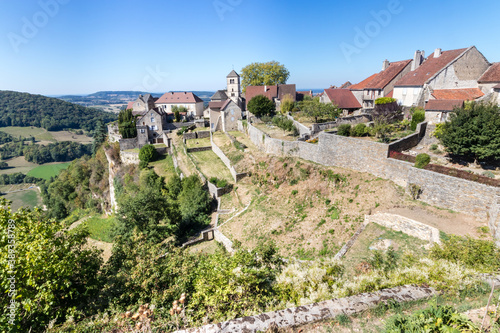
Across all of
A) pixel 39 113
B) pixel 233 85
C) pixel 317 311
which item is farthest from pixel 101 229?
pixel 39 113

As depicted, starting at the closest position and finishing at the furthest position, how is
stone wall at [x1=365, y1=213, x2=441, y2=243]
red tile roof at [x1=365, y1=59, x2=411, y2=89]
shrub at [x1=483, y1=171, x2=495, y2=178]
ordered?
stone wall at [x1=365, y1=213, x2=441, y2=243], shrub at [x1=483, y1=171, x2=495, y2=178], red tile roof at [x1=365, y1=59, x2=411, y2=89]

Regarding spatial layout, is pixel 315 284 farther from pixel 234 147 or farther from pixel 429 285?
pixel 234 147

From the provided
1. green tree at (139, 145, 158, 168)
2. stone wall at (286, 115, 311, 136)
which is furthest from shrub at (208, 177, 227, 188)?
green tree at (139, 145, 158, 168)

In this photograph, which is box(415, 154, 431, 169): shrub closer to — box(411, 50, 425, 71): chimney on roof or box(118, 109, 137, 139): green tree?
box(411, 50, 425, 71): chimney on roof

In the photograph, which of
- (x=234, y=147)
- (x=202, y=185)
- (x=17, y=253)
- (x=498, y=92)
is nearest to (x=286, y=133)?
(x=234, y=147)

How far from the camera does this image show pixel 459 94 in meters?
27.0

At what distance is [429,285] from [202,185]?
2497cm

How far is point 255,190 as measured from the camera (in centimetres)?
2548

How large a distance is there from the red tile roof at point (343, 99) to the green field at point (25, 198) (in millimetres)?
80639

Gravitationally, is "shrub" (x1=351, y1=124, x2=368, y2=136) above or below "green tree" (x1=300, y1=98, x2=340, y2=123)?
below

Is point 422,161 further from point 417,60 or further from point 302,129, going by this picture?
point 417,60

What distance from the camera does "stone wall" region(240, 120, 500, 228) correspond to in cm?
1288

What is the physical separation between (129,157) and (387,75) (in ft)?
135

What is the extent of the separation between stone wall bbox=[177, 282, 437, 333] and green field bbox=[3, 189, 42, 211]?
8803 cm
